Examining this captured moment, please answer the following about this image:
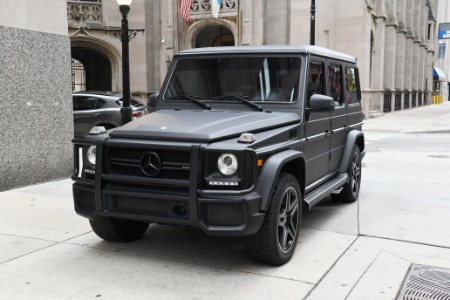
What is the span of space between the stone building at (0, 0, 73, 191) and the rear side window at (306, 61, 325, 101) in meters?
4.85

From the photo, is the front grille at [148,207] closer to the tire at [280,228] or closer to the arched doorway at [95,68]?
the tire at [280,228]

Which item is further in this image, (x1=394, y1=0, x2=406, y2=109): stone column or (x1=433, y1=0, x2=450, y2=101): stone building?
(x1=433, y1=0, x2=450, y2=101): stone building

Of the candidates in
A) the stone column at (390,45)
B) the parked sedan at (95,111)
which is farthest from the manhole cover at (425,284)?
the stone column at (390,45)

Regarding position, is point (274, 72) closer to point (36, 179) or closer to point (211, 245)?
point (211, 245)

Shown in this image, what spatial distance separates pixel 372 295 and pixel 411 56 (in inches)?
1736

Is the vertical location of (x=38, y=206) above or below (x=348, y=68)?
below

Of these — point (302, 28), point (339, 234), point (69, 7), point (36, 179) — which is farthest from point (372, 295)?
point (69, 7)

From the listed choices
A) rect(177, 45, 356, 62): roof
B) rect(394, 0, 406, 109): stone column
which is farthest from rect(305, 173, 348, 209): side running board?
rect(394, 0, 406, 109): stone column

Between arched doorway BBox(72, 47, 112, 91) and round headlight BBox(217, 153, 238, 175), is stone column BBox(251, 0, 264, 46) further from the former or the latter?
round headlight BBox(217, 153, 238, 175)

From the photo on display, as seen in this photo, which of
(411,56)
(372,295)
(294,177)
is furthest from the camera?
(411,56)

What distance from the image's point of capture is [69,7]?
25406 millimetres

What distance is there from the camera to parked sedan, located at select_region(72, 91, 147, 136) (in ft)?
44.1

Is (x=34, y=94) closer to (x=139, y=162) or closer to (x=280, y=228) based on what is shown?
(x=139, y=162)

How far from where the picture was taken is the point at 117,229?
5.07 m
